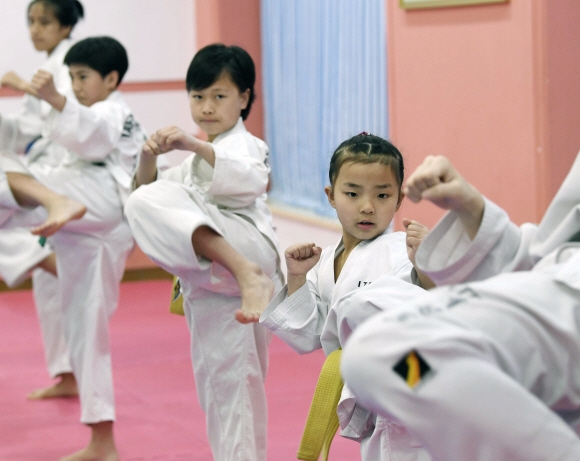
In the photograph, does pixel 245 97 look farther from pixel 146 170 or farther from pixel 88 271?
pixel 88 271

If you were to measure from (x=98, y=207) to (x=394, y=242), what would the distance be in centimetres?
173

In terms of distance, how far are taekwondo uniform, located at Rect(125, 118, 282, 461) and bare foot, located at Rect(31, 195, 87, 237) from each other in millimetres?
547

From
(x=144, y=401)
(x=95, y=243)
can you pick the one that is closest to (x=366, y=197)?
(x=95, y=243)

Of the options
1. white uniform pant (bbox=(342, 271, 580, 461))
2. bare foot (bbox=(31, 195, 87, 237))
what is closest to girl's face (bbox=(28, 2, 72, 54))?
bare foot (bbox=(31, 195, 87, 237))

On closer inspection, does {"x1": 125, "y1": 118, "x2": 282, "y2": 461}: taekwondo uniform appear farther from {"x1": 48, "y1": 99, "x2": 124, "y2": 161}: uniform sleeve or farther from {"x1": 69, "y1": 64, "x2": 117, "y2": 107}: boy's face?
{"x1": 69, "y1": 64, "x2": 117, "y2": 107}: boy's face

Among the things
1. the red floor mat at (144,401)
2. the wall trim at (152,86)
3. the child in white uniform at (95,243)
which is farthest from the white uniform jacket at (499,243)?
the wall trim at (152,86)

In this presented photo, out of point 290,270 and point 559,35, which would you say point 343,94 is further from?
point 290,270

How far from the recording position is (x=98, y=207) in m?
3.70

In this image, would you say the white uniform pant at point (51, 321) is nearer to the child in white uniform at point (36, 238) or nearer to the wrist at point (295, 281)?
the child in white uniform at point (36, 238)

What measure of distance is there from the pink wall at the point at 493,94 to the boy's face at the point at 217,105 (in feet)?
4.77

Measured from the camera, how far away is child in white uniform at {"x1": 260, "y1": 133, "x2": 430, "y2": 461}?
84.6 inches

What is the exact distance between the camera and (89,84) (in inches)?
156

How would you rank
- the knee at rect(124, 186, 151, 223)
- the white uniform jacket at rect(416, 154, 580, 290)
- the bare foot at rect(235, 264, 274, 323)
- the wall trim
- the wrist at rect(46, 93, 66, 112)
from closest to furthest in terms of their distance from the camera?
1. the white uniform jacket at rect(416, 154, 580, 290)
2. the bare foot at rect(235, 264, 274, 323)
3. the knee at rect(124, 186, 151, 223)
4. the wrist at rect(46, 93, 66, 112)
5. the wall trim

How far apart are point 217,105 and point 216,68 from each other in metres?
0.11
